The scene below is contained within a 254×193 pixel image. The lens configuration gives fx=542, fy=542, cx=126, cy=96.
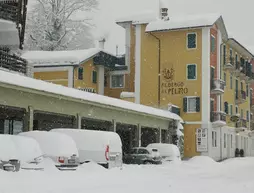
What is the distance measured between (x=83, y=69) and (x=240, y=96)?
17.8 meters

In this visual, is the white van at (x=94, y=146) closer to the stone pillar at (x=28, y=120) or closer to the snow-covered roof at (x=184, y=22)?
the stone pillar at (x=28, y=120)

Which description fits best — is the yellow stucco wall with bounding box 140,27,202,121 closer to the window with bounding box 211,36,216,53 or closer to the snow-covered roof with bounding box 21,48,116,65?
the window with bounding box 211,36,216,53

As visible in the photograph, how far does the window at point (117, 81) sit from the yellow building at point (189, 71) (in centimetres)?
183

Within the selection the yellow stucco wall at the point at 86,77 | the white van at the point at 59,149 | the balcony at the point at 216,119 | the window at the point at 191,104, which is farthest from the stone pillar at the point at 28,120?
the balcony at the point at 216,119

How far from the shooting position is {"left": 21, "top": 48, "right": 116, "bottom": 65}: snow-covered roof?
47.4 meters

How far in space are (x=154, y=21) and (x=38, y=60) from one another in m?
11.1

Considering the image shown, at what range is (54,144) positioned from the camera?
62.8 ft

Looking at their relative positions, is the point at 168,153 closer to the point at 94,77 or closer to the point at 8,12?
the point at 8,12

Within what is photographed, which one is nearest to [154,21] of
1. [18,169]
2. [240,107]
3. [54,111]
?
[240,107]

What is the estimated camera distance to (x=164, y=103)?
159ft

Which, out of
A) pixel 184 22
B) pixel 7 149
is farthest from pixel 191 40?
pixel 7 149

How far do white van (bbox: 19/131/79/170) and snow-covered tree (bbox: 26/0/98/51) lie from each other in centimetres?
3726

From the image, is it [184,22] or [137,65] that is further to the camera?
[137,65]

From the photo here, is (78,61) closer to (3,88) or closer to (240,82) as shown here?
(240,82)
